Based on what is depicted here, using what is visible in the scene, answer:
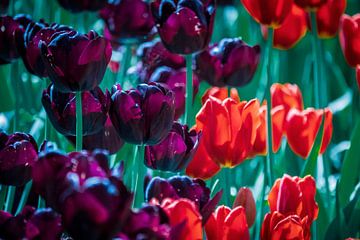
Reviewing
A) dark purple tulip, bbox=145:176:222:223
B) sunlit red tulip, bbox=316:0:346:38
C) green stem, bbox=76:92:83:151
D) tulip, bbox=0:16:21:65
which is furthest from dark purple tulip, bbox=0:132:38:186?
sunlit red tulip, bbox=316:0:346:38

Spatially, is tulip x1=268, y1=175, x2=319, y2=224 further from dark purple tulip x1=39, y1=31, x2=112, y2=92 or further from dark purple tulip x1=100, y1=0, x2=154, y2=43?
dark purple tulip x1=100, y1=0, x2=154, y2=43

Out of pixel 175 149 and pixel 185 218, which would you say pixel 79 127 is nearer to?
pixel 175 149

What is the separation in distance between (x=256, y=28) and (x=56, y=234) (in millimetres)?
1113

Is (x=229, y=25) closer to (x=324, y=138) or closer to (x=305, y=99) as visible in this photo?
(x=305, y=99)

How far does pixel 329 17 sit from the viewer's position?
133 cm

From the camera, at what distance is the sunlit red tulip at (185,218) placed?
0.62 meters

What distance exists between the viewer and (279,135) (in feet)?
3.70

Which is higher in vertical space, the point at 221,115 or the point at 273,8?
the point at 273,8

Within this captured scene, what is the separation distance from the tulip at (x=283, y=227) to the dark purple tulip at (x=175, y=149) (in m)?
0.12

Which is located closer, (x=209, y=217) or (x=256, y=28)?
Result: (x=209, y=217)

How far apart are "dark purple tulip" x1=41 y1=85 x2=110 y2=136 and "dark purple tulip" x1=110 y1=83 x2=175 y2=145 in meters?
0.03

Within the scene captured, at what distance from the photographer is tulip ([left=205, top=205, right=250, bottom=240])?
769mm

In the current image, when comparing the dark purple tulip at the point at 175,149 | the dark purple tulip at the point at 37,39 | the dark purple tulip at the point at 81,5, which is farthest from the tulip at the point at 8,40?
the dark purple tulip at the point at 175,149

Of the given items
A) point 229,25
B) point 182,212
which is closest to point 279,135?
point 182,212
